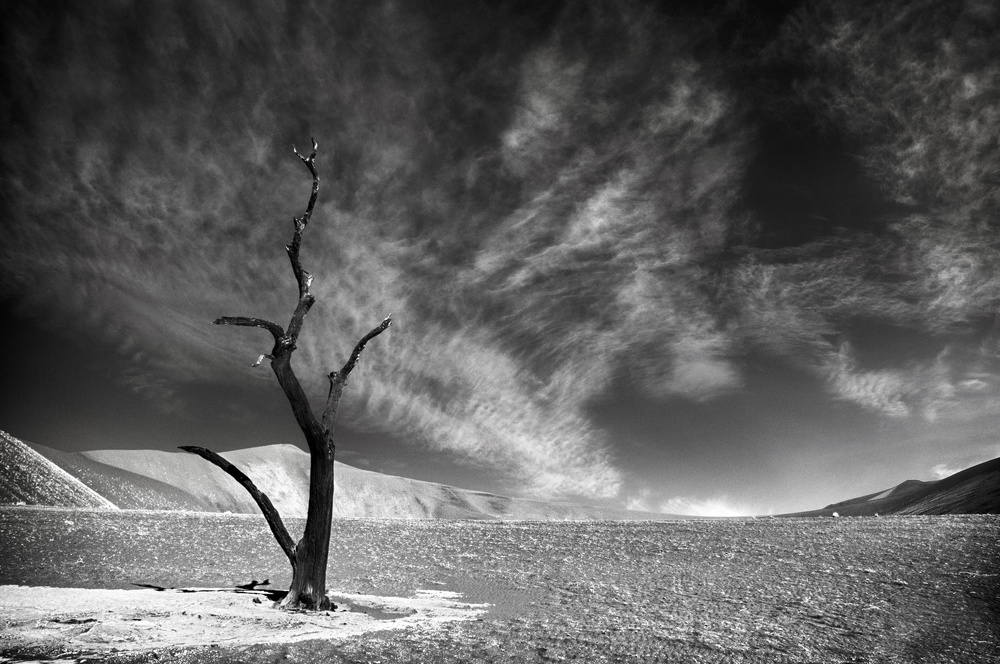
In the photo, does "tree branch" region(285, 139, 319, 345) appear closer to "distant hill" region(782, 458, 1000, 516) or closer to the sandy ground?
the sandy ground

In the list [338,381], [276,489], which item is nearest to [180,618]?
[338,381]

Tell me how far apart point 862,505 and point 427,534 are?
16738cm

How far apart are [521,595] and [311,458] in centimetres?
502

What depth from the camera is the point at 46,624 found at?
20.8 ft

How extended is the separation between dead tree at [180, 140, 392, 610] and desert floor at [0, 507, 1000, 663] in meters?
0.73

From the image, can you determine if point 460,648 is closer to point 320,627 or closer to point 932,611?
point 320,627

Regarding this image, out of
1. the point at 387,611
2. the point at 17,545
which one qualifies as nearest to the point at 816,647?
the point at 387,611

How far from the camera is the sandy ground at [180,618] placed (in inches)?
226

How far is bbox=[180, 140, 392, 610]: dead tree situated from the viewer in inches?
342

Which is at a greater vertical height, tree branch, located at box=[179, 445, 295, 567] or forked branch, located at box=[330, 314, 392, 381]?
forked branch, located at box=[330, 314, 392, 381]

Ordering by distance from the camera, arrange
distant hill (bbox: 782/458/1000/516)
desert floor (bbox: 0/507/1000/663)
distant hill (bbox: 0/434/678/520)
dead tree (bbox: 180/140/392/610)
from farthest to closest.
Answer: distant hill (bbox: 0/434/678/520) → distant hill (bbox: 782/458/1000/516) → dead tree (bbox: 180/140/392/610) → desert floor (bbox: 0/507/1000/663)

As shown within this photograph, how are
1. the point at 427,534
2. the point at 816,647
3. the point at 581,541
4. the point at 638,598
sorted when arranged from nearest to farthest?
1. the point at 816,647
2. the point at 638,598
3. the point at 581,541
4. the point at 427,534

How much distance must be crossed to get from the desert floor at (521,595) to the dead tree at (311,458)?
2.40 ft

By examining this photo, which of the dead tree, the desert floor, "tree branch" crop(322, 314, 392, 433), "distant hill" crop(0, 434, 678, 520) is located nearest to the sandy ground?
the desert floor
